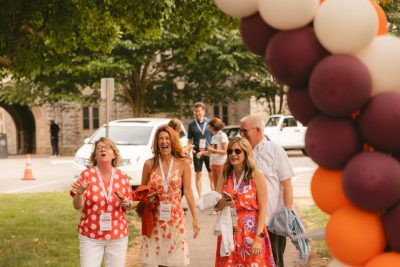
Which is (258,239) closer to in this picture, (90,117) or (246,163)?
(246,163)

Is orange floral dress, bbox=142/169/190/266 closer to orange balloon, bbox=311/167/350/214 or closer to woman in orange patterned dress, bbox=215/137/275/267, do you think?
woman in orange patterned dress, bbox=215/137/275/267

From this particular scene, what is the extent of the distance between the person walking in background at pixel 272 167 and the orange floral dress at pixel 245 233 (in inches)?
21.5

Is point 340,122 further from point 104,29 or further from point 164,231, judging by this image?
point 104,29

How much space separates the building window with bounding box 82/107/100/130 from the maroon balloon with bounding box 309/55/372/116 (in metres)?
39.9

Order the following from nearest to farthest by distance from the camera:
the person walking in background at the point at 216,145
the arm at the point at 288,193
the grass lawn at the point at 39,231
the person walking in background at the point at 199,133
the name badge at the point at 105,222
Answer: the name badge at the point at 105,222 → the arm at the point at 288,193 → the grass lawn at the point at 39,231 → the person walking in background at the point at 216,145 → the person walking in background at the point at 199,133

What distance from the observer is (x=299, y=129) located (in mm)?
28859

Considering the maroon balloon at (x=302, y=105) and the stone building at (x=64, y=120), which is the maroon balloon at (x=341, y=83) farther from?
the stone building at (x=64, y=120)

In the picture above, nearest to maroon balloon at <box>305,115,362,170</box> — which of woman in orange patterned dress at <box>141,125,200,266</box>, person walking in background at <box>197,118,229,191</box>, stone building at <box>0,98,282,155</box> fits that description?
woman in orange patterned dress at <box>141,125,200,266</box>

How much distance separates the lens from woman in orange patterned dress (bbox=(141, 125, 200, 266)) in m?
5.70

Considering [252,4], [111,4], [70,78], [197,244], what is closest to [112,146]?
[252,4]

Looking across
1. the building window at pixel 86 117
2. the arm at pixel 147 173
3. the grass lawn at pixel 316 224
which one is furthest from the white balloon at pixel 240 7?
the building window at pixel 86 117

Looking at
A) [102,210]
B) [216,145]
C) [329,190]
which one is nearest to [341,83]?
[329,190]

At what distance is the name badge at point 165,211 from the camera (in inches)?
224

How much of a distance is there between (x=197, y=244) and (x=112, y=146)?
3528mm
